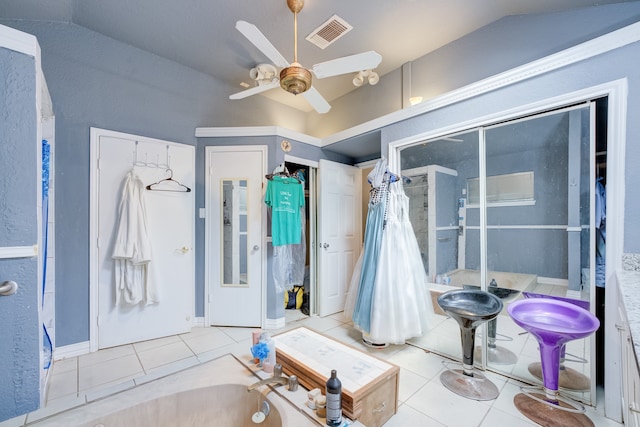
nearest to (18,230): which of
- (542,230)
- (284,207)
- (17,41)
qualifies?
(17,41)

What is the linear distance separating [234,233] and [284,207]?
2.34 ft

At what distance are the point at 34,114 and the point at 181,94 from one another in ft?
6.50

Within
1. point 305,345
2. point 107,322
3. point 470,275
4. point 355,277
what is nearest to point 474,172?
point 470,275

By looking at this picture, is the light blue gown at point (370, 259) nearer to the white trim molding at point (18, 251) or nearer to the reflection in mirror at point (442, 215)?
the reflection in mirror at point (442, 215)

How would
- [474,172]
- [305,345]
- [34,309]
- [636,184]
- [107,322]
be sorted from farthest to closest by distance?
[107,322], [474,172], [305,345], [636,184], [34,309]

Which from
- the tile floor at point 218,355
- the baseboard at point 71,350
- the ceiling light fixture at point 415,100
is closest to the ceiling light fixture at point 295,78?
the ceiling light fixture at point 415,100

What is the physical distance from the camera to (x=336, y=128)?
4086 millimetres

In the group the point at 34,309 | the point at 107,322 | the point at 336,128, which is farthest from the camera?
the point at 336,128

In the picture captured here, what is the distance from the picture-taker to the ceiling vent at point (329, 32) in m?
2.45

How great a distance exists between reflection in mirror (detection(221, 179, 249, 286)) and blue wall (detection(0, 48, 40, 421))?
1776 mm

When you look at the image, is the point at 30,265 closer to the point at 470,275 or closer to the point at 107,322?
the point at 107,322

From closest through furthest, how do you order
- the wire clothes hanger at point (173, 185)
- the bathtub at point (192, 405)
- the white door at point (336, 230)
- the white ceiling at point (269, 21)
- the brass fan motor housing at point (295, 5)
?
the bathtub at point (192, 405) → the brass fan motor housing at point (295, 5) → the white ceiling at point (269, 21) → the wire clothes hanger at point (173, 185) → the white door at point (336, 230)

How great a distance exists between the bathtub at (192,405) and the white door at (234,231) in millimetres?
1588

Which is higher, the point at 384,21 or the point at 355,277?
the point at 384,21
